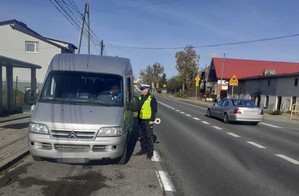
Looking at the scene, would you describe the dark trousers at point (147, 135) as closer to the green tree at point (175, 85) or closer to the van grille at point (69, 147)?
the van grille at point (69, 147)

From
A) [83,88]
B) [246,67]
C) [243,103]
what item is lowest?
[243,103]

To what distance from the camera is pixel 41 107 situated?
21.9 feet

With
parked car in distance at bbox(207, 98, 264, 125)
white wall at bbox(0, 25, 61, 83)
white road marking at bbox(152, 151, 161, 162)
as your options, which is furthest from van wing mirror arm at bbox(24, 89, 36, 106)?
white wall at bbox(0, 25, 61, 83)

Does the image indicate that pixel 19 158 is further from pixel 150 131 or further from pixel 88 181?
pixel 150 131

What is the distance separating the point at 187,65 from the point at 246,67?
56.1 feet

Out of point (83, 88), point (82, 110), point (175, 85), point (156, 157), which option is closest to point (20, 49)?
point (83, 88)

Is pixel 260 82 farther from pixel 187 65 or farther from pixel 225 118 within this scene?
pixel 187 65

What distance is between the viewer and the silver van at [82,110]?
20.3ft

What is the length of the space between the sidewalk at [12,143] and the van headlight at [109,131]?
1.95 m

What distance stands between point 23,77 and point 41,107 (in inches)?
1369

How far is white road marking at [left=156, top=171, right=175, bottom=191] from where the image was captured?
19.1 feet

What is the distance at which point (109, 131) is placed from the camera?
6371 mm

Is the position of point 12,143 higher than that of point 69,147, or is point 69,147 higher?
point 69,147

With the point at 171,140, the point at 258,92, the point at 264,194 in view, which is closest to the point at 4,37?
the point at 258,92
